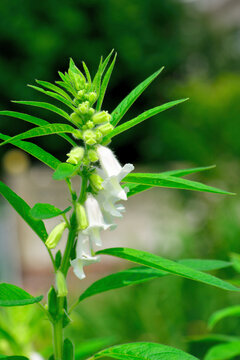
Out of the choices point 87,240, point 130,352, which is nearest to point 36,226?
point 87,240

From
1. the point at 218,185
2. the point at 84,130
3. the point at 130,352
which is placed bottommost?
the point at 130,352

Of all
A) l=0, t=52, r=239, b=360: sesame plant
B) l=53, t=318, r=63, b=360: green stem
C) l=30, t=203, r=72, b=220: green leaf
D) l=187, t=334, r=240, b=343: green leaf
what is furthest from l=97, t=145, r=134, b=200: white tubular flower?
l=187, t=334, r=240, b=343: green leaf

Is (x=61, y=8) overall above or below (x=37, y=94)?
above

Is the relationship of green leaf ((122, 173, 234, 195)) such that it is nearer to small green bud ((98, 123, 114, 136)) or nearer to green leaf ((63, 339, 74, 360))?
small green bud ((98, 123, 114, 136))

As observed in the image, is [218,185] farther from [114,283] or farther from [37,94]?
[114,283]

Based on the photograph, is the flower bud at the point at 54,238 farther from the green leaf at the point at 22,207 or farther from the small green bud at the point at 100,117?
the small green bud at the point at 100,117
